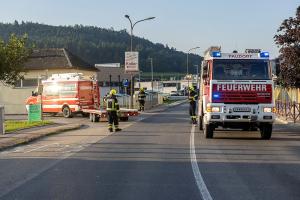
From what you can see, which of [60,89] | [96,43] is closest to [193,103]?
[60,89]

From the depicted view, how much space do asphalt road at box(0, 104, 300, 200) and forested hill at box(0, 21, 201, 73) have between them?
108 metres

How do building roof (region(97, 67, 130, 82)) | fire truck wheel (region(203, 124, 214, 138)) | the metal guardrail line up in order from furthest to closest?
building roof (region(97, 67, 130, 82)), the metal guardrail, fire truck wheel (region(203, 124, 214, 138))

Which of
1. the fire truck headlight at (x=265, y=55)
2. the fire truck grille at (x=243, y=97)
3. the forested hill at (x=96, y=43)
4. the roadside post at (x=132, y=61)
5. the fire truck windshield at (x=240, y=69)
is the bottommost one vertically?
the fire truck grille at (x=243, y=97)

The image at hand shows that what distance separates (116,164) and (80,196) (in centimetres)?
411

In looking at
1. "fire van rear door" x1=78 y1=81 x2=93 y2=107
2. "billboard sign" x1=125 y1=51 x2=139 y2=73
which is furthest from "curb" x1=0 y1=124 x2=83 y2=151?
"billboard sign" x1=125 y1=51 x2=139 y2=73

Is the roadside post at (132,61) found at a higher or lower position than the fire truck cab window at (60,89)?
higher

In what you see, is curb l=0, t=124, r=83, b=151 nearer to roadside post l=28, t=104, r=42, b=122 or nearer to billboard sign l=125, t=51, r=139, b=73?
roadside post l=28, t=104, r=42, b=122

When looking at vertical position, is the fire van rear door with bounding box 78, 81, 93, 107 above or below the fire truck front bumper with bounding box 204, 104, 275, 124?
above

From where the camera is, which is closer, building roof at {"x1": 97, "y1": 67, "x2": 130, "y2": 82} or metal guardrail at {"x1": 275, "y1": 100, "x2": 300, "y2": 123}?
metal guardrail at {"x1": 275, "y1": 100, "x2": 300, "y2": 123}

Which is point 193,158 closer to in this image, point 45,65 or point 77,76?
point 77,76

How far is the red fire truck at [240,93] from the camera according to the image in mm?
19375

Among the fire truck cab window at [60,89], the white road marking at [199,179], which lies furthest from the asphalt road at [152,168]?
the fire truck cab window at [60,89]

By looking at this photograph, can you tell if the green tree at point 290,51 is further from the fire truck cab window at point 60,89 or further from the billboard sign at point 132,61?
the billboard sign at point 132,61

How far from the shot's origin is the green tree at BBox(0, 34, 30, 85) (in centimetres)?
3341
